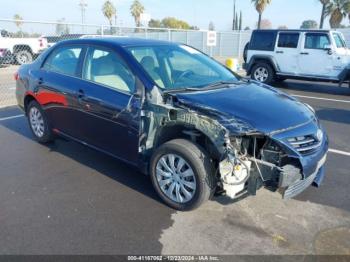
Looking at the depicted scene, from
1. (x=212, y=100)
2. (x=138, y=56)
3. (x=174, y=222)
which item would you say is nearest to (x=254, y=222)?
(x=174, y=222)

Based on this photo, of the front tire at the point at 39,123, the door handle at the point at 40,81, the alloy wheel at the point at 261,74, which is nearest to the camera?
the door handle at the point at 40,81

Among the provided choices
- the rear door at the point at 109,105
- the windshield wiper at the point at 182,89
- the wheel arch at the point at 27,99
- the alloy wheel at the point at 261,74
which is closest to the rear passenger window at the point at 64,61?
the rear door at the point at 109,105

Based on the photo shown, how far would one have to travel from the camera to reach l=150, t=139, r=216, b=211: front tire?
10.8 feet

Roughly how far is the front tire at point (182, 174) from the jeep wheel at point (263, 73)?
29.8 ft

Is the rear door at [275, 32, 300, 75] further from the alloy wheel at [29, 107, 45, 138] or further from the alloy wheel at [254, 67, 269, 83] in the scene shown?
the alloy wheel at [29, 107, 45, 138]

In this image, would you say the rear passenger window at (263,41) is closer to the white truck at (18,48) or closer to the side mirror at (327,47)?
the side mirror at (327,47)

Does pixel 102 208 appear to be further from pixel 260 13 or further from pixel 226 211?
pixel 260 13

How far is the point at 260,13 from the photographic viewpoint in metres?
39.2

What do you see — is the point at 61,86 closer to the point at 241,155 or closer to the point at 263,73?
the point at 241,155

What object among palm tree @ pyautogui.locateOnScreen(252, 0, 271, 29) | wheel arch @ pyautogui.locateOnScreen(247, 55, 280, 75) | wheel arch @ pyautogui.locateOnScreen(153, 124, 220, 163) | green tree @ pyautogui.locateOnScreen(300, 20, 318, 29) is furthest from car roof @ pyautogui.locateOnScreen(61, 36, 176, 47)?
green tree @ pyautogui.locateOnScreen(300, 20, 318, 29)

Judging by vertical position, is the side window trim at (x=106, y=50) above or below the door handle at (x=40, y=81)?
above

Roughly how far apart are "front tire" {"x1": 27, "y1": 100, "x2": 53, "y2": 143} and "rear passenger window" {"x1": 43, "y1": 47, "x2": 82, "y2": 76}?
0.68 metres

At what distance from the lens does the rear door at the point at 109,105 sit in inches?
149

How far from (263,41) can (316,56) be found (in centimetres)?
185
